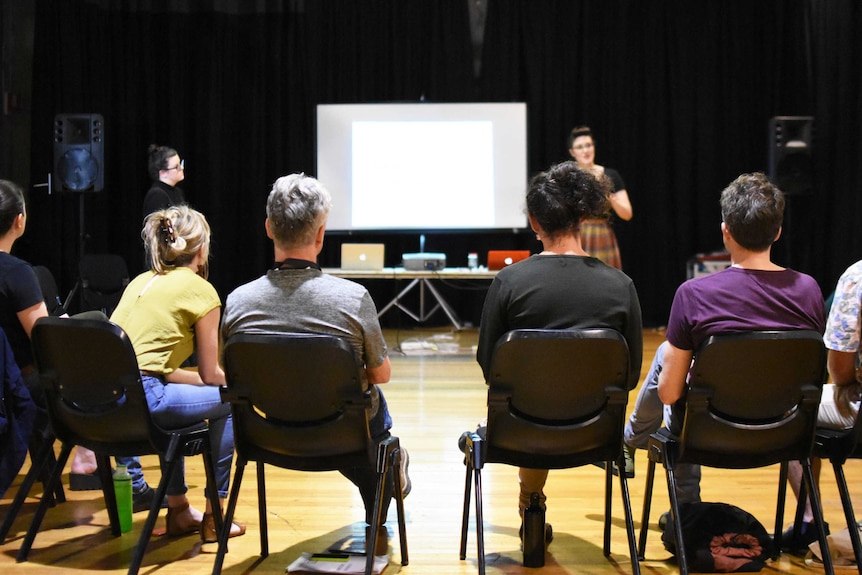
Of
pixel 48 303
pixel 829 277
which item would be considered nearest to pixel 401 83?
pixel 829 277

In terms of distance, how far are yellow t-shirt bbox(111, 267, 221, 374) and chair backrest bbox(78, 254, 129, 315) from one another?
12.8 feet

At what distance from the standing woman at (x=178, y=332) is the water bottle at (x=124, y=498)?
0.19m

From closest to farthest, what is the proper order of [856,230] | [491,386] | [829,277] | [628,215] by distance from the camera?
[491,386] → [628,215] → [856,230] → [829,277]

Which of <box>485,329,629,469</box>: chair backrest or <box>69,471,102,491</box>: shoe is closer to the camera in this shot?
<box>485,329,629,469</box>: chair backrest

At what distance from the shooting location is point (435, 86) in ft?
26.2

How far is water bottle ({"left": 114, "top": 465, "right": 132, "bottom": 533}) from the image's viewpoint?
3.07m

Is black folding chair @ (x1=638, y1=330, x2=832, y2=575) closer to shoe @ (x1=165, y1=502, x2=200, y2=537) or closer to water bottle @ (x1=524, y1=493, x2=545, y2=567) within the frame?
water bottle @ (x1=524, y1=493, x2=545, y2=567)

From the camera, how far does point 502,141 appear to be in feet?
25.1

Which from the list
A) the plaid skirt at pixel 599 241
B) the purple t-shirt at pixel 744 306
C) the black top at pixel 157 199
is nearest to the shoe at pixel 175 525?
the purple t-shirt at pixel 744 306

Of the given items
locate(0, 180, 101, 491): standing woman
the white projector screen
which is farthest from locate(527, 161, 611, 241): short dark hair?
the white projector screen

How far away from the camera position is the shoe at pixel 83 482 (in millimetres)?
3547

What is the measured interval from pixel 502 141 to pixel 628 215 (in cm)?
154

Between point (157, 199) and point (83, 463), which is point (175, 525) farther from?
point (157, 199)

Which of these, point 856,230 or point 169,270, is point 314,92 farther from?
point 169,270
